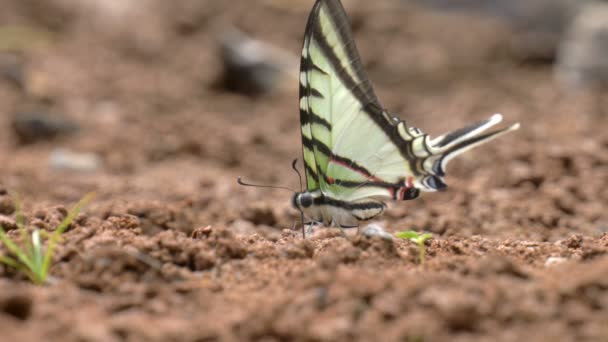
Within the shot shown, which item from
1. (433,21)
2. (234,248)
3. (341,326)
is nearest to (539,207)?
(234,248)

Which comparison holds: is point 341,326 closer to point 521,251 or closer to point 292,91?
point 521,251

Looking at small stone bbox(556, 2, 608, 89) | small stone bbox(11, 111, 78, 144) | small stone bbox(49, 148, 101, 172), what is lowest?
small stone bbox(49, 148, 101, 172)

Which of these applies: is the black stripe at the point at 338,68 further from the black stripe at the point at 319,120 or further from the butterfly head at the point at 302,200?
the butterfly head at the point at 302,200

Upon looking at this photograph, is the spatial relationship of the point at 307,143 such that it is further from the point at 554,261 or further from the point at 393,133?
the point at 554,261

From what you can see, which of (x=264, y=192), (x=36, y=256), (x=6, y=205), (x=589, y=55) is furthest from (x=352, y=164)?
(x=589, y=55)

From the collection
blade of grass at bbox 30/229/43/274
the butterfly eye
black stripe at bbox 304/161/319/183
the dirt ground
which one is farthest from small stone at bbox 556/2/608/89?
blade of grass at bbox 30/229/43/274

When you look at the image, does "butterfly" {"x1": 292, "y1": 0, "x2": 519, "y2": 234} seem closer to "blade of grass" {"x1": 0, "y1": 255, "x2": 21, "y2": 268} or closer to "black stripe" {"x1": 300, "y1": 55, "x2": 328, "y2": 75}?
"black stripe" {"x1": 300, "y1": 55, "x2": 328, "y2": 75}
